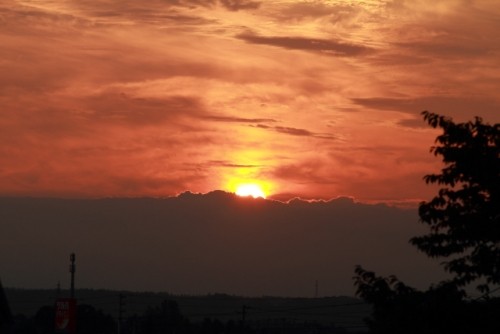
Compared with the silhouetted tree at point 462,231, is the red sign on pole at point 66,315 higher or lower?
higher

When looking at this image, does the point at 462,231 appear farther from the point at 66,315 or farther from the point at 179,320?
the point at 179,320

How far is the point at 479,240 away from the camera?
71.1 feet

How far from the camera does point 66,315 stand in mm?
74812

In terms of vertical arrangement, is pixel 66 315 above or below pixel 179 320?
below

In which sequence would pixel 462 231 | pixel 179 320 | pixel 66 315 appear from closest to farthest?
pixel 462 231 → pixel 66 315 → pixel 179 320

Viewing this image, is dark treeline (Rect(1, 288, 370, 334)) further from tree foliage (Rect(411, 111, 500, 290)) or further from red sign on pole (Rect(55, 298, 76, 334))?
tree foliage (Rect(411, 111, 500, 290))

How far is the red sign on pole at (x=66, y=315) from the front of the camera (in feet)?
240

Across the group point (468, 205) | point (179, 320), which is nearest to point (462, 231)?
point (468, 205)

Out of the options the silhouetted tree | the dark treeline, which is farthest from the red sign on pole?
the silhouetted tree

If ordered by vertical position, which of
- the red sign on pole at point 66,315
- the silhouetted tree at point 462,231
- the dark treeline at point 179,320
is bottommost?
the silhouetted tree at point 462,231

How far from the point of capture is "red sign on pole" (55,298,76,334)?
240 ft

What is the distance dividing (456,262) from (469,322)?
1.25 metres

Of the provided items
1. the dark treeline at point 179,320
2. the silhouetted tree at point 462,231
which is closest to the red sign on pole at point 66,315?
the dark treeline at point 179,320

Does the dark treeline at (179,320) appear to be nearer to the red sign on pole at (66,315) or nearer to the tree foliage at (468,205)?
the red sign on pole at (66,315)
